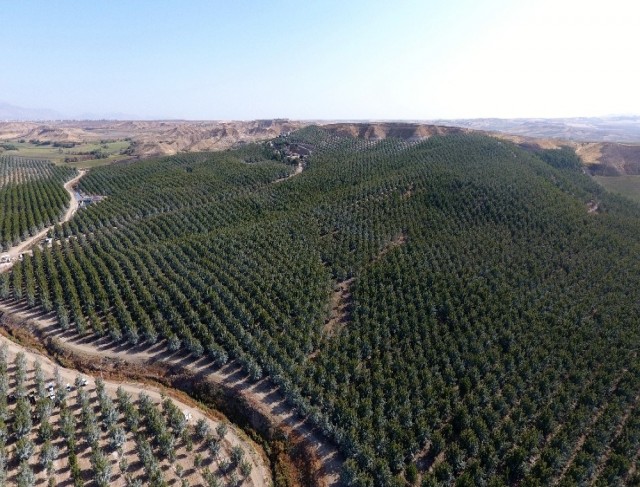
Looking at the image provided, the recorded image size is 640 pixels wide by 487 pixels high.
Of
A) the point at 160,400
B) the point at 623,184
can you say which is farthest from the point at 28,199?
the point at 623,184

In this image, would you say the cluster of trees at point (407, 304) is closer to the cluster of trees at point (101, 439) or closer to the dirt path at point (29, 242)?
the cluster of trees at point (101, 439)

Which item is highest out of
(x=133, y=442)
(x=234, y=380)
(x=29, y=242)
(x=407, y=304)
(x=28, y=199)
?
(x=28, y=199)

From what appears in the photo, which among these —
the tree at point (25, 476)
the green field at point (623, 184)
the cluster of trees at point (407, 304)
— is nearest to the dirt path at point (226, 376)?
the cluster of trees at point (407, 304)

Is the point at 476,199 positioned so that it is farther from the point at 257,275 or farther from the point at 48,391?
the point at 48,391

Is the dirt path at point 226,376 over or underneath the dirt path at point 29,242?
underneath

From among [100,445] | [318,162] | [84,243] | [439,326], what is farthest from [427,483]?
[318,162]

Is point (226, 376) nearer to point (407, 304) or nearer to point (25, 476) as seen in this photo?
point (25, 476)
